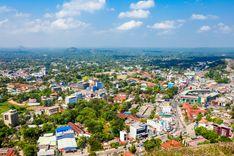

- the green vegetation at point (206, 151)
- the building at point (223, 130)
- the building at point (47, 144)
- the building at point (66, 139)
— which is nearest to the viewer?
the green vegetation at point (206, 151)

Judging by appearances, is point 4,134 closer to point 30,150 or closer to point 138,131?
point 30,150

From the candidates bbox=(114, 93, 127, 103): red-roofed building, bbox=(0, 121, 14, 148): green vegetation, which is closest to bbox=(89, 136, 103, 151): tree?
bbox=(0, 121, 14, 148): green vegetation

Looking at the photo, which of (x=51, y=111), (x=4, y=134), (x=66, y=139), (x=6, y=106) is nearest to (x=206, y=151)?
(x=66, y=139)

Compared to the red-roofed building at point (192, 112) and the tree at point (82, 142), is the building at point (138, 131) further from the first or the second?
the red-roofed building at point (192, 112)

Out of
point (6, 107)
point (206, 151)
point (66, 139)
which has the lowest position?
point (6, 107)

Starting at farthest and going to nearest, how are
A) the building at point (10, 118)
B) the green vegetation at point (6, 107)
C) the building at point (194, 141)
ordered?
the green vegetation at point (6, 107) < the building at point (10, 118) < the building at point (194, 141)

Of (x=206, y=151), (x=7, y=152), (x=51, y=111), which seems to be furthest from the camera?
(x=51, y=111)

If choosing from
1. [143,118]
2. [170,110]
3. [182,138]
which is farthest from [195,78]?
[182,138]

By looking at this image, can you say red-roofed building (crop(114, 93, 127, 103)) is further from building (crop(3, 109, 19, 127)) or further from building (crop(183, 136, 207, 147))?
building (crop(183, 136, 207, 147))

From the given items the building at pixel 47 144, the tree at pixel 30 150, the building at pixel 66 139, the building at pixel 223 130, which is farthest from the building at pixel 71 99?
the building at pixel 223 130
